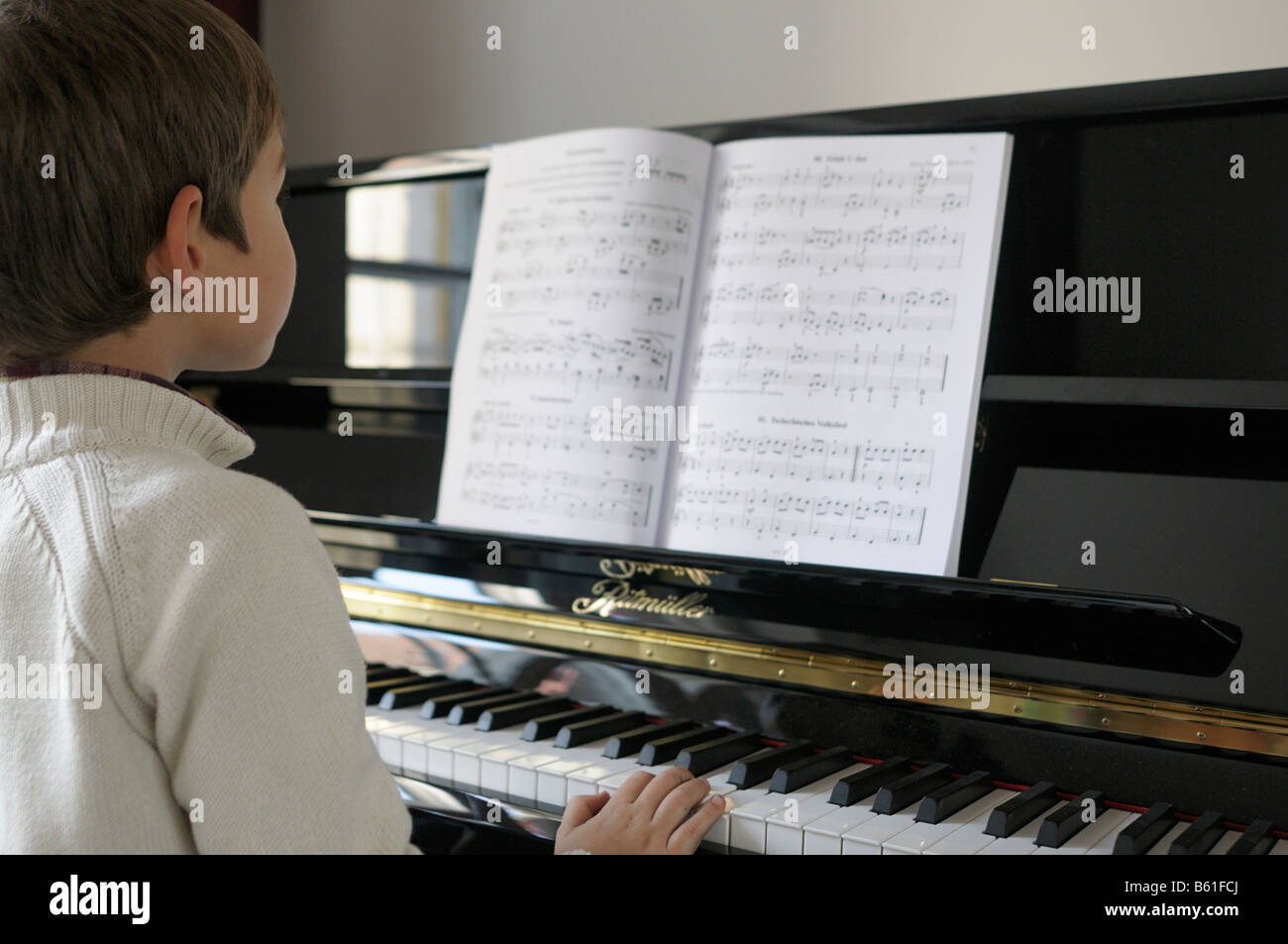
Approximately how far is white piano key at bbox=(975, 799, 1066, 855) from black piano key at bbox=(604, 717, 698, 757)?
44cm

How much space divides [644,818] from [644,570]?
16.6 inches

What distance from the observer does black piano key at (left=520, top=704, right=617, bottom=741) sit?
1467mm

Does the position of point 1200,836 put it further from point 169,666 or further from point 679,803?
point 169,666

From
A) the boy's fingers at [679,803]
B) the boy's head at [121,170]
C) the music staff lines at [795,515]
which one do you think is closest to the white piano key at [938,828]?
the boy's fingers at [679,803]

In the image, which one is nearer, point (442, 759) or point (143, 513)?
point (143, 513)

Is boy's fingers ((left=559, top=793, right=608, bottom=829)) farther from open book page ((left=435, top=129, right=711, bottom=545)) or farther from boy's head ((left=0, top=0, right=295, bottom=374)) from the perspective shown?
boy's head ((left=0, top=0, right=295, bottom=374))

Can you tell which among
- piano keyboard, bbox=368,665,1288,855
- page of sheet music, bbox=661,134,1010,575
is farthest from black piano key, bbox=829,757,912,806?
page of sheet music, bbox=661,134,1010,575

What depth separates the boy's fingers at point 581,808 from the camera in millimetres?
1240

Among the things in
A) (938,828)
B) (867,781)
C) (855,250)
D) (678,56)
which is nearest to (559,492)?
(855,250)

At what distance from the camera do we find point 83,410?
949 millimetres

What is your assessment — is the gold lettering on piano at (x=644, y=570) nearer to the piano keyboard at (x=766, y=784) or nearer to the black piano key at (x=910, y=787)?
the piano keyboard at (x=766, y=784)

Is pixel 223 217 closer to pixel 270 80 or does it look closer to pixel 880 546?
pixel 270 80

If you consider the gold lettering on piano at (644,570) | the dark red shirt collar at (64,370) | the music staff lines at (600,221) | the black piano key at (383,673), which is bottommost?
the black piano key at (383,673)

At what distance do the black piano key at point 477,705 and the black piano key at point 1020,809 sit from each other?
2.21ft
